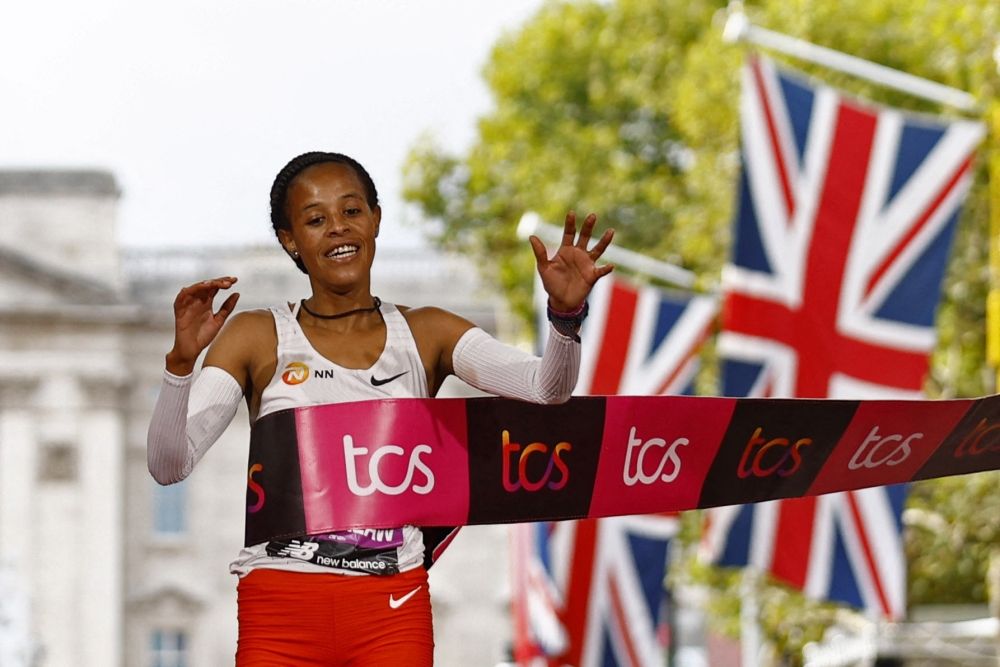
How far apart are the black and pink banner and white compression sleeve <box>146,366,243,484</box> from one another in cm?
9

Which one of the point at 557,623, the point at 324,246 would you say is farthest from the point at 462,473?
the point at 557,623

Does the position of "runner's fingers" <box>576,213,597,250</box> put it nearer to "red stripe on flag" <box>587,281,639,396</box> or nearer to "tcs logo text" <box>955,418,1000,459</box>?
"tcs logo text" <box>955,418,1000,459</box>

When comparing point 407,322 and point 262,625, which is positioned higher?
point 407,322

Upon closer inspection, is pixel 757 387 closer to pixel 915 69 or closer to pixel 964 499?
pixel 964 499

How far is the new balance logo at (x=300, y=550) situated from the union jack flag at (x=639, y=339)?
15.1m

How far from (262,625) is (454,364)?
2.28 ft

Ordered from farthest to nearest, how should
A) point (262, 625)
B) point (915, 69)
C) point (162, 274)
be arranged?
point (162, 274)
point (915, 69)
point (262, 625)

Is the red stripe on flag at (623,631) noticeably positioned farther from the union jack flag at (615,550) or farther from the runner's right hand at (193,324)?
the runner's right hand at (193,324)

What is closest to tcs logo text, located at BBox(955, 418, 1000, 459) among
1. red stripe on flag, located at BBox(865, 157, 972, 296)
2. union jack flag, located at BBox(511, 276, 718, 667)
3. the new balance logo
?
the new balance logo

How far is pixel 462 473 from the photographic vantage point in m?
4.65

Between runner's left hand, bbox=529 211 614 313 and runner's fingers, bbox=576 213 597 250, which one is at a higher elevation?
runner's fingers, bbox=576 213 597 250

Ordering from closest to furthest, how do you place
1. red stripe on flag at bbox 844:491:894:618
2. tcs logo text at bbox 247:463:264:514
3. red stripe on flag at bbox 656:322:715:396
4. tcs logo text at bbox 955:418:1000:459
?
tcs logo text at bbox 247:463:264:514 → tcs logo text at bbox 955:418:1000:459 → red stripe on flag at bbox 844:491:894:618 → red stripe on flag at bbox 656:322:715:396

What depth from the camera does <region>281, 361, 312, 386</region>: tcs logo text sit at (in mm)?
4406

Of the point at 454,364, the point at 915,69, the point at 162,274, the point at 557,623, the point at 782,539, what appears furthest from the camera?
the point at 162,274
